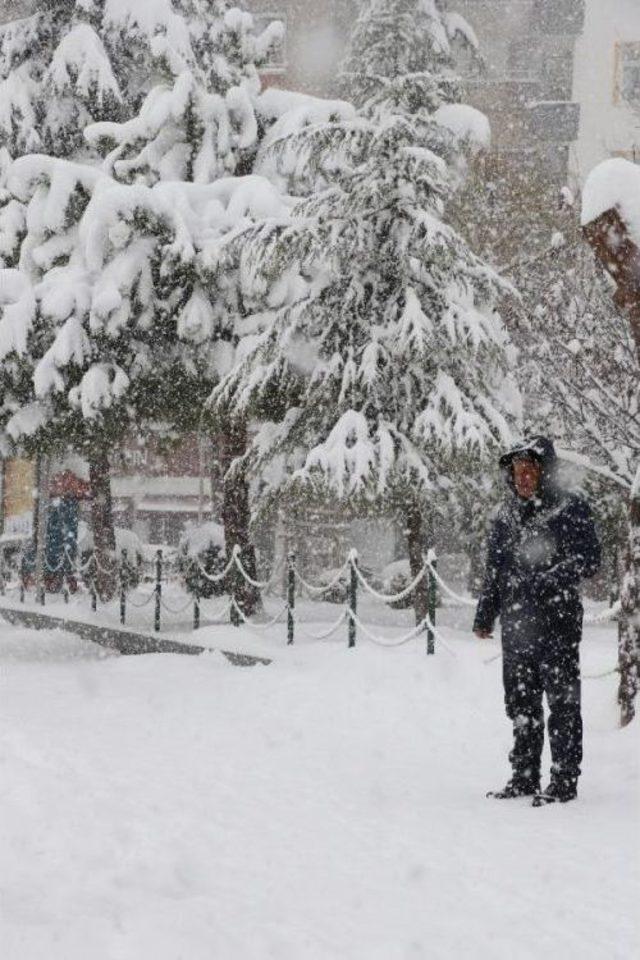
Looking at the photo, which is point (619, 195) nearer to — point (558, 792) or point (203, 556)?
point (558, 792)

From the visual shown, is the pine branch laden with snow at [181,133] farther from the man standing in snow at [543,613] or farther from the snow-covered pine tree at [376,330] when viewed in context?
the man standing in snow at [543,613]

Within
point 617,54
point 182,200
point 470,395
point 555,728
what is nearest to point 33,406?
point 182,200

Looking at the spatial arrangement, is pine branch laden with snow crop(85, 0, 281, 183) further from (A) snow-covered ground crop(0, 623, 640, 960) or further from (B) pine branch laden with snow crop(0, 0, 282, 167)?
(A) snow-covered ground crop(0, 623, 640, 960)

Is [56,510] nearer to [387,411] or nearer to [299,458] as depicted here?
[299,458]

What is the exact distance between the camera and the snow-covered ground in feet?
14.5

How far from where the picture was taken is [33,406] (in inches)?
662

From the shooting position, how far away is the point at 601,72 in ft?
123

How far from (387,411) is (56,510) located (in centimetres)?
1147

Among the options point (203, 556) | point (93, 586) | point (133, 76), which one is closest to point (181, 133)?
point (133, 76)

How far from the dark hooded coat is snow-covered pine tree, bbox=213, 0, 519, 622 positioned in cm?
710

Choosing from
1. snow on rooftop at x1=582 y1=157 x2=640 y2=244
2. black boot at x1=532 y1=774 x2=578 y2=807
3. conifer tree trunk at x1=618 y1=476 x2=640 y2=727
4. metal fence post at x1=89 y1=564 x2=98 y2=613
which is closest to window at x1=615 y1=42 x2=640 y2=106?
metal fence post at x1=89 y1=564 x2=98 y2=613

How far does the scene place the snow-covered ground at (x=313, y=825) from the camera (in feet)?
14.5

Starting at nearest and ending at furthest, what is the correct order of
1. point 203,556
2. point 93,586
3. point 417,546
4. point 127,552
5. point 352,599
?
1. point 352,599
2. point 417,546
3. point 93,586
4. point 203,556
5. point 127,552

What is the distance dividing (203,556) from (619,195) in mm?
13675
